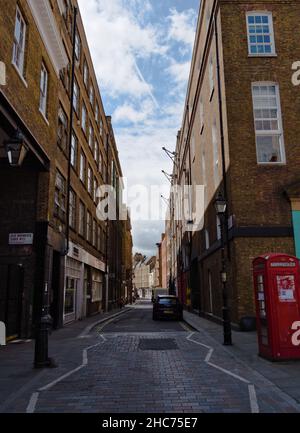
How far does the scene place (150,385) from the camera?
6922 mm

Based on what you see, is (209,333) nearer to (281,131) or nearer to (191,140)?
(281,131)

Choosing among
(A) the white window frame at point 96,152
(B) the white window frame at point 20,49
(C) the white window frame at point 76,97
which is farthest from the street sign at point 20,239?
(A) the white window frame at point 96,152

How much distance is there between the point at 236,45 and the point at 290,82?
2.94m

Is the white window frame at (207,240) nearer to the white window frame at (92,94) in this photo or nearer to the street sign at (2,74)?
the white window frame at (92,94)

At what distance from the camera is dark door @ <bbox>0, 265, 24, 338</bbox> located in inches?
524

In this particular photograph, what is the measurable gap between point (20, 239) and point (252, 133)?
10358mm

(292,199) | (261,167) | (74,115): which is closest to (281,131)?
(261,167)

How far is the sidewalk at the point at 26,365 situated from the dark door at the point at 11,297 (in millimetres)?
879

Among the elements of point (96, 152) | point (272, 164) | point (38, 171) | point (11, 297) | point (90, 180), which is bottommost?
point (11, 297)

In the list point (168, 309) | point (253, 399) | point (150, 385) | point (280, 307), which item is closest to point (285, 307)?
point (280, 307)

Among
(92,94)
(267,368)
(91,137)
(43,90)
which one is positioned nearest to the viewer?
(267,368)

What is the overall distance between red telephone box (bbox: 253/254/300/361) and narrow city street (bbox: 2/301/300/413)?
0.96 m

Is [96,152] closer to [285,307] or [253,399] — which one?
[285,307]

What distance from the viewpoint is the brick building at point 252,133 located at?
1531 cm
